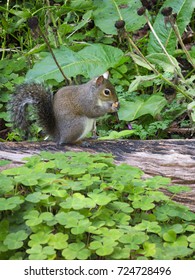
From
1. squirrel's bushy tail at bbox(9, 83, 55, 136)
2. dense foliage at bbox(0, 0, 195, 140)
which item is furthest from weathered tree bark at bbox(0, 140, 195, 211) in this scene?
dense foliage at bbox(0, 0, 195, 140)

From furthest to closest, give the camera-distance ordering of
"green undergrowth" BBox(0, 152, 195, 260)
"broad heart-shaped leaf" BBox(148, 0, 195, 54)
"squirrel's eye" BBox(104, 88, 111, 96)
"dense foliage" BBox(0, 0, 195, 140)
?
"broad heart-shaped leaf" BBox(148, 0, 195, 54) < "dense foliage" BBox(0, 0, 195, 140) < "squirrel's eye" BBox(104, 88, 111, 96) < "green undergrowth" BBox(0, 152, 195, 260)

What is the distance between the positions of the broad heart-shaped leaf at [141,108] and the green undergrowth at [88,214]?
1165 mm

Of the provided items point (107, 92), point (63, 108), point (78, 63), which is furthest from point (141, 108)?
point (63, 108)

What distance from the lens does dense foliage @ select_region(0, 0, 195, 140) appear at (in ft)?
13.4

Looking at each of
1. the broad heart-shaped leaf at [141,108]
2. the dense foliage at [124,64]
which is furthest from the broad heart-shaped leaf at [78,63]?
the broad heart-shaped leaf at [141,108]

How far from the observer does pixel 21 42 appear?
5.20m


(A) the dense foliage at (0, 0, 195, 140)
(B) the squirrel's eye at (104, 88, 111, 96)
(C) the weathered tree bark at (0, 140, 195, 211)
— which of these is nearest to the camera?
(C) the weathered tree bark at (0, 140, 195, 211)

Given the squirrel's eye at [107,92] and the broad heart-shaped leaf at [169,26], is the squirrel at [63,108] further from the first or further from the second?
the broad heart-shaped leaf at [169,26]

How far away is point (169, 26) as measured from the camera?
4516mm

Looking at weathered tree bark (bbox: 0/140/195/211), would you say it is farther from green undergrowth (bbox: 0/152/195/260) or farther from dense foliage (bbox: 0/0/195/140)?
dense foliage (bbox: 0/0/195/140)

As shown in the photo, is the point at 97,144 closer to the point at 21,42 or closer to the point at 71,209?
the point at 71,209

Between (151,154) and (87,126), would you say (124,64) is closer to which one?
(87,126)

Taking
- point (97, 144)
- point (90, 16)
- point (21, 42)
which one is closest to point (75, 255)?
point (97, 144)
